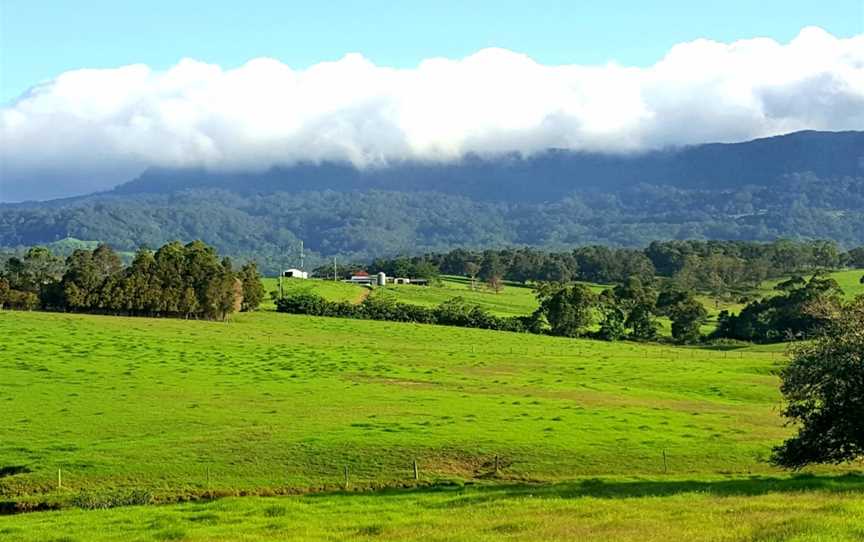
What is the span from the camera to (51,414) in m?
51.1

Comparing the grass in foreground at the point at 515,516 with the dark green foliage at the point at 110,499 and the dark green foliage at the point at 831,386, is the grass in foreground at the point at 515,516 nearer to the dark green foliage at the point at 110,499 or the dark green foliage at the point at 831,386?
the dark green foliage at the point at 831,386

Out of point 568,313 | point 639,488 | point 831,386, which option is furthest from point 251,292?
point 831,386

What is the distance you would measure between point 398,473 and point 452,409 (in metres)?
16.5

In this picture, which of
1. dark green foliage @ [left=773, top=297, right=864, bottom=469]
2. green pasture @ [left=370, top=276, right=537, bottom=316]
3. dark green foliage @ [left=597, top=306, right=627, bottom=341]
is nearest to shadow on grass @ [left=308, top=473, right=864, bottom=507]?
dark green foliage @ [left=773, top=297, right=864, bottom=469]

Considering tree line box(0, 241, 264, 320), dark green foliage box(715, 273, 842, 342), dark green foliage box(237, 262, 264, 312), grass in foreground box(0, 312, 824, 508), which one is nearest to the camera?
grass in foreground box(0, 312, 824, 508)

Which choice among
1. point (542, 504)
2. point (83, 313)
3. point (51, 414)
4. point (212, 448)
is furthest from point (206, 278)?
point (542, 504)

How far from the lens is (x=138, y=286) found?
11769 cm

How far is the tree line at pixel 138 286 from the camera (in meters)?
117

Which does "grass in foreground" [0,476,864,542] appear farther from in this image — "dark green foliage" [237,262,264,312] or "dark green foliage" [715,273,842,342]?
"dark green foliage" [715,273,842,342]

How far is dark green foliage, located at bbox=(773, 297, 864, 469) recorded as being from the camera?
31.2 meters

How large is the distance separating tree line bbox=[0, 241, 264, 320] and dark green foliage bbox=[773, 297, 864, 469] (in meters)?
97.2

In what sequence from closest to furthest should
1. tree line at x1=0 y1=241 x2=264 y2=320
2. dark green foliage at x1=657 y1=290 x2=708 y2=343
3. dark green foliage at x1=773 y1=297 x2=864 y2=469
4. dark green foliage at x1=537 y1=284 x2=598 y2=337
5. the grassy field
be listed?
the grassy field
dark green foliage at x1=773 y1=297 x2=864 y2=469
tree line at x1=0 y1=241 x2=264 y2=320
dark green foliage at x1=537 y1=284 x2=598 y2=337
dark green foliage at x1=657 y1=290 x2=708 y2=343

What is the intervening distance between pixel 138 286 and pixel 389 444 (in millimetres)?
82166

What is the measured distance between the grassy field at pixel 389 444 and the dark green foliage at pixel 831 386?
1.51m
